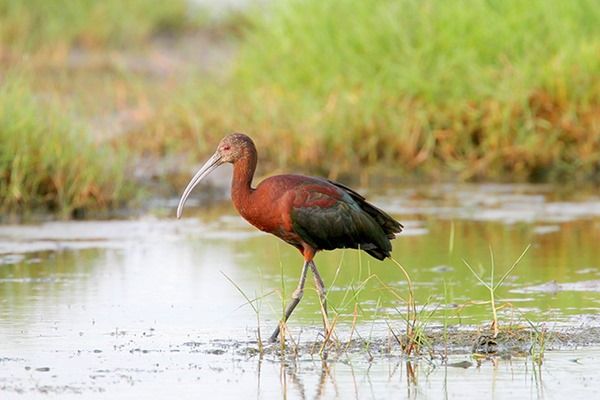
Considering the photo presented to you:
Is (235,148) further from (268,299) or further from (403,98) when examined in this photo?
(403,98)

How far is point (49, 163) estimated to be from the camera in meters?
12.0

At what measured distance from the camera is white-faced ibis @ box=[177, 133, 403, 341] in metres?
7.91

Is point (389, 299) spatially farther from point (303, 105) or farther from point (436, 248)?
point (303, 105)

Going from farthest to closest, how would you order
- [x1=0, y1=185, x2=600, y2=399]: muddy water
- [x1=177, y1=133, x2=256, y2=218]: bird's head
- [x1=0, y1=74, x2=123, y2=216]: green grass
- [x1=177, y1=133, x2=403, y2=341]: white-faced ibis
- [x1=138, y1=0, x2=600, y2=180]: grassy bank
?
[x1=138, y1=0, x2=600, y2=180]: grassy bank, [x1=0, y1=74, x2=123, y2=216]: green grass, [x1=177, y1=133, x2=256, y2=218]: bird's head, [x1=177, y1=133, x2=403, y2=341]: white-faced ibis, [x1=0, y1=185, x2=600, y2=399]: muddy water

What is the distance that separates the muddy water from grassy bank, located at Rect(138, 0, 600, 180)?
430mm

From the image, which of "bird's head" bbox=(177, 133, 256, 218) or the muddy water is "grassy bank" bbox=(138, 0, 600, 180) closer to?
the muddy water

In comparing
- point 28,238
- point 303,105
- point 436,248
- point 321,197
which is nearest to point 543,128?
point 303,105

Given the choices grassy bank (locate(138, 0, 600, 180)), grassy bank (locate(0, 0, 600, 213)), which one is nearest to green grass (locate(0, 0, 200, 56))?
grassy bank (locate(0, 0, 600, 213))

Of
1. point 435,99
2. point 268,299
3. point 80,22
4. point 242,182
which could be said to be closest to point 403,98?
point 435,99

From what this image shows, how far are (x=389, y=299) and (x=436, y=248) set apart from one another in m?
1.95

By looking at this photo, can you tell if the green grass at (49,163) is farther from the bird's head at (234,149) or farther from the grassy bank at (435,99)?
the bird's head at (234,149)

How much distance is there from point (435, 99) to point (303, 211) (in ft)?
20.6

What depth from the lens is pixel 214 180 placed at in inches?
548

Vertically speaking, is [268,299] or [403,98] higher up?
[403,98]
